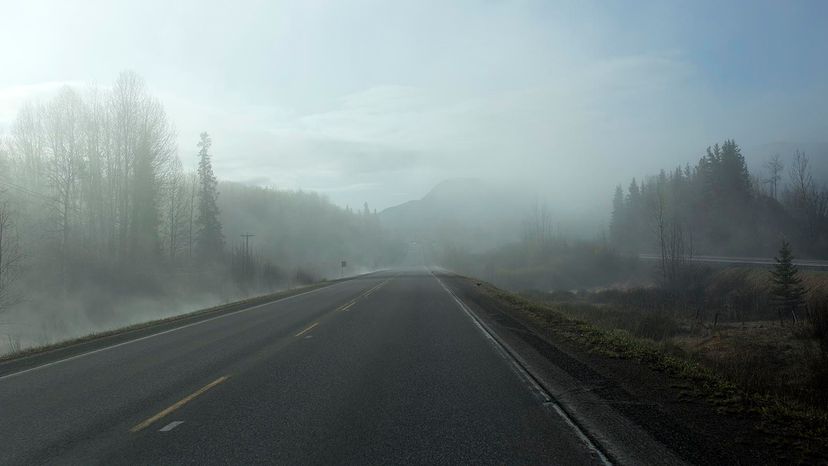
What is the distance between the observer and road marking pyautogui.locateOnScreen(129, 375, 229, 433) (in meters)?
6.56

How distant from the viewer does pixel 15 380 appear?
9.95 meters

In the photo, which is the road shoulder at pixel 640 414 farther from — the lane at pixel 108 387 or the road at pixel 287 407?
the lane at pixel 108 387

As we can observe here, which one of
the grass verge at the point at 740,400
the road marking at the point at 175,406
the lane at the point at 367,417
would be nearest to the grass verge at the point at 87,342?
the road marking at the point at 175,406

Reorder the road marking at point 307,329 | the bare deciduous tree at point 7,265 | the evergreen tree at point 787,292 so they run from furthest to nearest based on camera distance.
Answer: the bare deciduous tree at point 7,265
the evergreen tree at point 787,292
the road marking at point 307,329

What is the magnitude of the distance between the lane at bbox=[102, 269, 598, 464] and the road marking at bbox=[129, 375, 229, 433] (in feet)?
0.61

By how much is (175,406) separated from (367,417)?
266 cm

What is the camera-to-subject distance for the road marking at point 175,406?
258 inches

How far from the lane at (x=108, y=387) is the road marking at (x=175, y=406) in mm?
115

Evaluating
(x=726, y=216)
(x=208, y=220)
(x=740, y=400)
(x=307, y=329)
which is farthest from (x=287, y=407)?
(x=726, y=216)

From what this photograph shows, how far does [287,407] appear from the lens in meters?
7.28

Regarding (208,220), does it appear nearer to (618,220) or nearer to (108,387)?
(108,387)

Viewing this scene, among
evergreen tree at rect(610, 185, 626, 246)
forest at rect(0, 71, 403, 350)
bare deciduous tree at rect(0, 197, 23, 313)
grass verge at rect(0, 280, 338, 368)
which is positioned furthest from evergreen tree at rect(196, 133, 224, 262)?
evergreen tree at rect(610, 185, 626, 246)

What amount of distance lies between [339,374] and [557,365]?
389 cm

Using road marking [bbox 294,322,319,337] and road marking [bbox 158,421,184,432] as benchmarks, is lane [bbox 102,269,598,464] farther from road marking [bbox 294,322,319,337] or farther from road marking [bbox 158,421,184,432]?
road marking [bbox 294,322,319,337]
